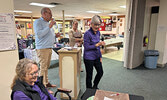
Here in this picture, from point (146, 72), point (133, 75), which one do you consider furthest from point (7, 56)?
point (146, 72)

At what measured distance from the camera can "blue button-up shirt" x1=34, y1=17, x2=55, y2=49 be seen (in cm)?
212

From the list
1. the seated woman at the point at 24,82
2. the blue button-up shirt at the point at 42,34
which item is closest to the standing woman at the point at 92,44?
the blue button-up shirt at the point at 42,34

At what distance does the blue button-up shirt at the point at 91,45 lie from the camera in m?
1.97

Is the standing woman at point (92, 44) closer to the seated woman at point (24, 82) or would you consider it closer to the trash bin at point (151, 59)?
the seated woman at point (24, 82)

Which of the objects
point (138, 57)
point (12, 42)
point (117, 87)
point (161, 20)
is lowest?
point (117, 87)

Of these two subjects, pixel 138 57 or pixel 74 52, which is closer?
pixel 74 52

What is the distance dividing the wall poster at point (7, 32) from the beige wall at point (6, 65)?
2.5 inches

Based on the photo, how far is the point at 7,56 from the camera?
163 cm

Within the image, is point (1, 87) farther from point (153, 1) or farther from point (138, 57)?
point (153, 1)

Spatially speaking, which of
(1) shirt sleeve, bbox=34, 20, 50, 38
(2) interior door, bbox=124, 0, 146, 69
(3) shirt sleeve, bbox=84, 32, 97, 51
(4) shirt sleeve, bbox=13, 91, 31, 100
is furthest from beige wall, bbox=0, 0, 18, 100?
(2) interior door, bbox=124, 0, 146, 69

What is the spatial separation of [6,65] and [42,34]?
766 millimetres

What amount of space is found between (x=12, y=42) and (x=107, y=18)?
1050cm

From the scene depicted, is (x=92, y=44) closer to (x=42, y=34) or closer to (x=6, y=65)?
(x=42, y=34)

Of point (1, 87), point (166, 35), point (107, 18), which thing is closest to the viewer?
point (1, 87)
